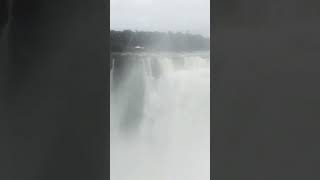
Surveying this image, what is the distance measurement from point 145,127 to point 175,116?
9 cm

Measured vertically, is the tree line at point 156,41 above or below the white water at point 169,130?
above

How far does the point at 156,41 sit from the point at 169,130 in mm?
261

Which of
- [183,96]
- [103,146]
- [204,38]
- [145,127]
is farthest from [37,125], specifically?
[204,38]

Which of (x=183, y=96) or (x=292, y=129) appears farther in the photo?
(x=183, y=96)

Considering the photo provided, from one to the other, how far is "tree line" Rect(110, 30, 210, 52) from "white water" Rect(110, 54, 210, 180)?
0.11 ft

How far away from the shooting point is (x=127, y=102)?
1198 mm

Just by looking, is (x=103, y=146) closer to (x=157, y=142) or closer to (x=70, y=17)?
(x=157, y=142)

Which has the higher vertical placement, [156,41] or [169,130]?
[156,41]

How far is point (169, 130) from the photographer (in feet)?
3.87

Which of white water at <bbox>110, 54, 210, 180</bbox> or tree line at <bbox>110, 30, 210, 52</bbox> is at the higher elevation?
tree line at <bbox>110, 30, 210, 52</bbox>

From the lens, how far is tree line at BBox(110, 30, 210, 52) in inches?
45.5

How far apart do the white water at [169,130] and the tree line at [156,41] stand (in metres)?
0.03

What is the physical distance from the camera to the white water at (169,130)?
1148 millimetres

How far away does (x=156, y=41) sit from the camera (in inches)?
46.8
